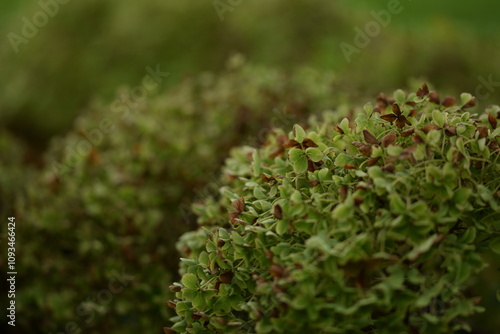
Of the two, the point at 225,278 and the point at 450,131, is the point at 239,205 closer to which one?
the point at 225,278

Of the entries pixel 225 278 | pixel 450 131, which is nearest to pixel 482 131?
pixel 450 131

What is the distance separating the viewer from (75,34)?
242 inches

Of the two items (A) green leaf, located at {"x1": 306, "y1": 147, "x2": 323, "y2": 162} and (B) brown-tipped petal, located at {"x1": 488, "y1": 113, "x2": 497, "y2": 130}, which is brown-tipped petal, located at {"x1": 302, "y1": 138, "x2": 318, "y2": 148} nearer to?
(A) green leaf, located at {"x1": 306, "y1": 147, "x2": 323, "y2": 162}

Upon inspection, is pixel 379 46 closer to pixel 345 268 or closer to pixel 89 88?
pixel 89 88

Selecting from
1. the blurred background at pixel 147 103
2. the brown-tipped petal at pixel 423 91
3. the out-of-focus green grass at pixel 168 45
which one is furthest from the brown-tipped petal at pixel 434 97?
the out-of-focus green grass at pixel 168 45

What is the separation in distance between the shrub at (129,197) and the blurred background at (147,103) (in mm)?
11

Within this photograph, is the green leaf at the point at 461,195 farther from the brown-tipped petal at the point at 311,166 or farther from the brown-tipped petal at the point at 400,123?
the brown-tipped petal at the point at 311,166

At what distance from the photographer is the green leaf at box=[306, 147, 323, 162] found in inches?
82.8

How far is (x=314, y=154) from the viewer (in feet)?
6.93

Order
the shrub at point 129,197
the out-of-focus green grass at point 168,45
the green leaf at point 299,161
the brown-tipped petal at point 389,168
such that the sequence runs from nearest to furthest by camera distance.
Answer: the brown-tipped petal at point 389,168 → the green leaf at point 299,161 → the shrub at point 129,197 → the out-of-focus green grass at point 168,45

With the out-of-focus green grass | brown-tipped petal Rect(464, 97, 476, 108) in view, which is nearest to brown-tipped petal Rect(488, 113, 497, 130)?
brown-tipped petal Rect(464, 97, 476, 108)

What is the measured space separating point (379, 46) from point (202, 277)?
3961 mm

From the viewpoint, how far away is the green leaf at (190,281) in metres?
2.04

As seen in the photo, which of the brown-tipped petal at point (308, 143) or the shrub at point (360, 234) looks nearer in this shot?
the shrub at point (360, 234)
